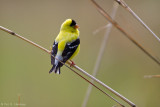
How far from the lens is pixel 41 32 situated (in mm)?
5523

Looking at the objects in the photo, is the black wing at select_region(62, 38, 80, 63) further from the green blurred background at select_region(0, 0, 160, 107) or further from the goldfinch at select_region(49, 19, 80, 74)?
the green blurred background at select_region(0, 0, 160, 107)

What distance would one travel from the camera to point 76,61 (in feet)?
16.7

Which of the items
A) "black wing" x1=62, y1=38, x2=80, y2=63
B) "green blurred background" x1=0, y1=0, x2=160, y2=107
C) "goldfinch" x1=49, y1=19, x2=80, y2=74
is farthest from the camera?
"green blurred background" x1=0, y1=0, x2=160, y2=107

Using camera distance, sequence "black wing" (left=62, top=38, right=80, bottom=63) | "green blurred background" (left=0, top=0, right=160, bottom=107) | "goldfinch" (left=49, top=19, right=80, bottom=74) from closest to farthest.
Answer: "goldfinch" (left=49, top=19, right=80, bottom=74) → "black wing" (left=62, top=38, right=80, bottom=63) → "green blurred background" (left=0, top=0, right=160, bottom=107)

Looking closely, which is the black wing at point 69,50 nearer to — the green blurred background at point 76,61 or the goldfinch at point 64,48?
the goldfinch at point 64,48

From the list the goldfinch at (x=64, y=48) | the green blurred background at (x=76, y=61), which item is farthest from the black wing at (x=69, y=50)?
the green blurred background at (x=76, y=61)

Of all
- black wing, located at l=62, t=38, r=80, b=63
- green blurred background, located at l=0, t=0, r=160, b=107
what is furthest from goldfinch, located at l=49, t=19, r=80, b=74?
green blurred background, located at l=0, t=0, r=160, b=107

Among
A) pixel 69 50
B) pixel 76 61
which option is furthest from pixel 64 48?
pixel 76 61

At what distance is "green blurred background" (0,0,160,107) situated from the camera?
14.6 ft

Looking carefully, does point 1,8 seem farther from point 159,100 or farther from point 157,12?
point 159,100

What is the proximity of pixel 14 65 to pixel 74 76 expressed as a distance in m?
1.08

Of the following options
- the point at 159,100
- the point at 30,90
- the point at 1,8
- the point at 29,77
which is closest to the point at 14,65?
the point at 29,77

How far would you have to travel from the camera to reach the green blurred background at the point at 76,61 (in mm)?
4457

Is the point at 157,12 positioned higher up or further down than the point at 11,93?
higher up
